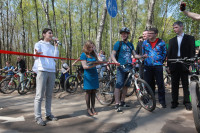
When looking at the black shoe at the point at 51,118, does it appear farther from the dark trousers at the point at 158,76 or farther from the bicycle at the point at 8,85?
the bicycle at the point at 8,85

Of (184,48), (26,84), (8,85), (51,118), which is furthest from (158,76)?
(8,85)

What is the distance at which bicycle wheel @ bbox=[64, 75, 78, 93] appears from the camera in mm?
7297

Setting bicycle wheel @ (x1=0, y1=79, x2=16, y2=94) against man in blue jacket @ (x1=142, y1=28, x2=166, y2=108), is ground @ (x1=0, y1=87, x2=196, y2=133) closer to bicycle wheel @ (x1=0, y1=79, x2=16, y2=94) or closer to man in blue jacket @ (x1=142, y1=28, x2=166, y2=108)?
man in blue jacket @ (x1=142, y1=28, x2=166, y2=108)

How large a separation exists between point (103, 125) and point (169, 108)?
2.01 meters

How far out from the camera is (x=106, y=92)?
4676mm

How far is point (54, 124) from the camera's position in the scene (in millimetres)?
3291

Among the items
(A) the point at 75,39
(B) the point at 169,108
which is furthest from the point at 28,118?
(A) the point at 75,39

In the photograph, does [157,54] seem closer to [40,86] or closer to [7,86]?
[40,86]

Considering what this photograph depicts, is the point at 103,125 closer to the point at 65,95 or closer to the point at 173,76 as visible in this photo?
the point at 173,76

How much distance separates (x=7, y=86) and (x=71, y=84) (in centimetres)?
329

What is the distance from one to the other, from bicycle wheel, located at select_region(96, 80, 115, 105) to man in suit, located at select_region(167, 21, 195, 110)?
1.65 meters

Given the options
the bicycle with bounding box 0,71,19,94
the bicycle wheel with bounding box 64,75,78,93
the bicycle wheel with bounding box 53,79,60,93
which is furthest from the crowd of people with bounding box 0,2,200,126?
the bicycle with bounding box 0,71,19,94

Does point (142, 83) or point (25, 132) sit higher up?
point (142, 83)

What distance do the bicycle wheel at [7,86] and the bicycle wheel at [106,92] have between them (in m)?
5.43
